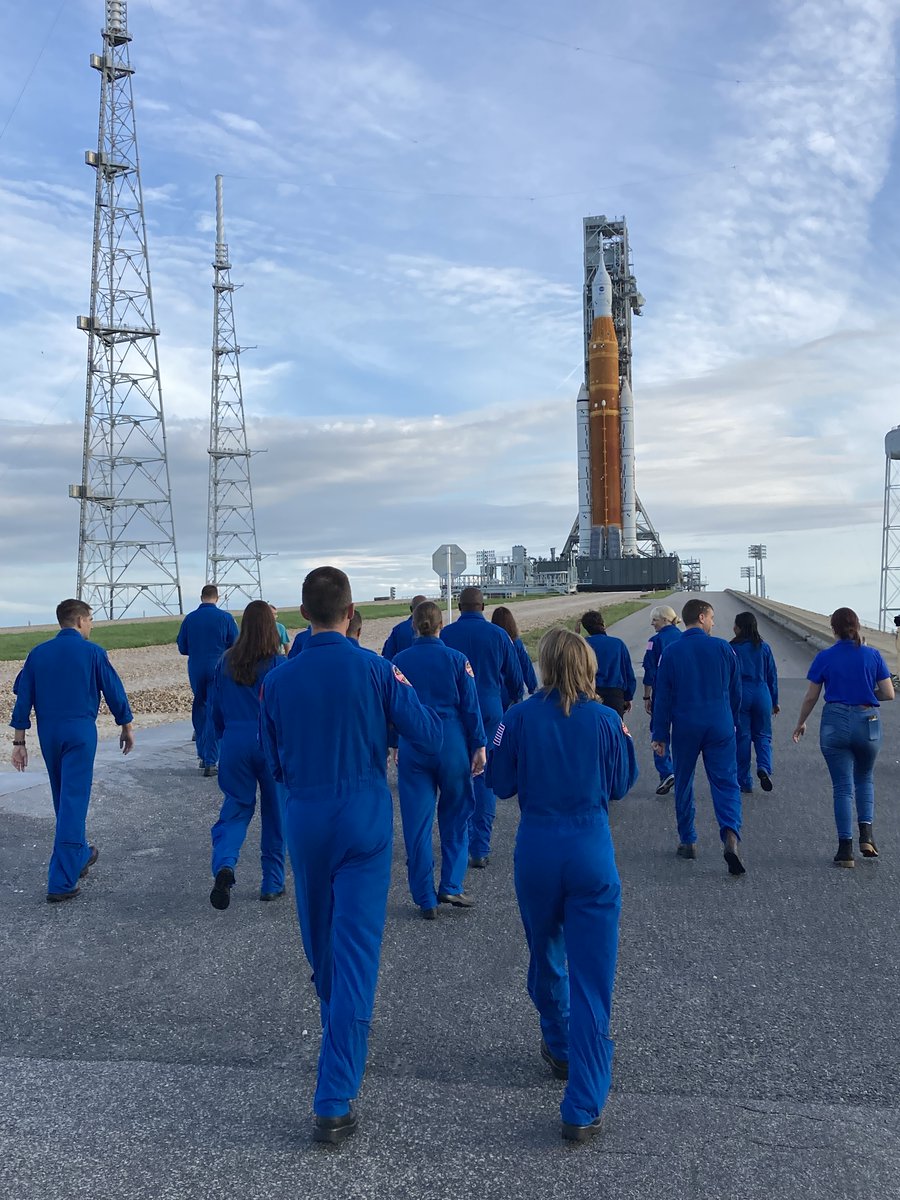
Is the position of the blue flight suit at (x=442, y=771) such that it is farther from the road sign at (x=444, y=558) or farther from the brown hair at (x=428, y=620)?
the road sign at (x=444, y=558)

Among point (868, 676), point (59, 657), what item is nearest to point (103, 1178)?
point (59, 657)

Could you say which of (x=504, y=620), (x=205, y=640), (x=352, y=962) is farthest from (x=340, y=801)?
(x=205, y=640)

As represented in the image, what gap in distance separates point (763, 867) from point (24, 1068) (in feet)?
17.5

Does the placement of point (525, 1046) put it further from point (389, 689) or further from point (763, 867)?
point (763, 867)

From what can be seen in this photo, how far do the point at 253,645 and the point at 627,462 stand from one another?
249 ft

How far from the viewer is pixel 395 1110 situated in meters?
4.09

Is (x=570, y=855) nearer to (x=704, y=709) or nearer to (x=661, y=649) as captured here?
(x=704, y=709)

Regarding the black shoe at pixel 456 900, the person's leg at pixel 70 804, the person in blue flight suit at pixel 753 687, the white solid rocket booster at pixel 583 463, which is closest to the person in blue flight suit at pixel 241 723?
the person's leg at pixel 70 804

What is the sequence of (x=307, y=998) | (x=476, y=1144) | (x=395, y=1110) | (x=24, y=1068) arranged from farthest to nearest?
(x=307, y=998)
(x=24, y=1068)
(x=395, y=1110)
(x=476, y=1144)

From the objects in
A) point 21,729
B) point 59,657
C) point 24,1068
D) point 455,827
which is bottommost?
point 24,1068

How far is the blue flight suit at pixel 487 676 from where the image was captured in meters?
8.10

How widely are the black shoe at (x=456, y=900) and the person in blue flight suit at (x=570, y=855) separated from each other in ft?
7.89

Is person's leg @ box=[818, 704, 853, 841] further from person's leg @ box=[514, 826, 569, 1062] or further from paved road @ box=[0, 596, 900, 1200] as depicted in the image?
person's leg @ box=[514, 826, 569, 1062]

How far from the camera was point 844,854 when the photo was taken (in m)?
7.72
